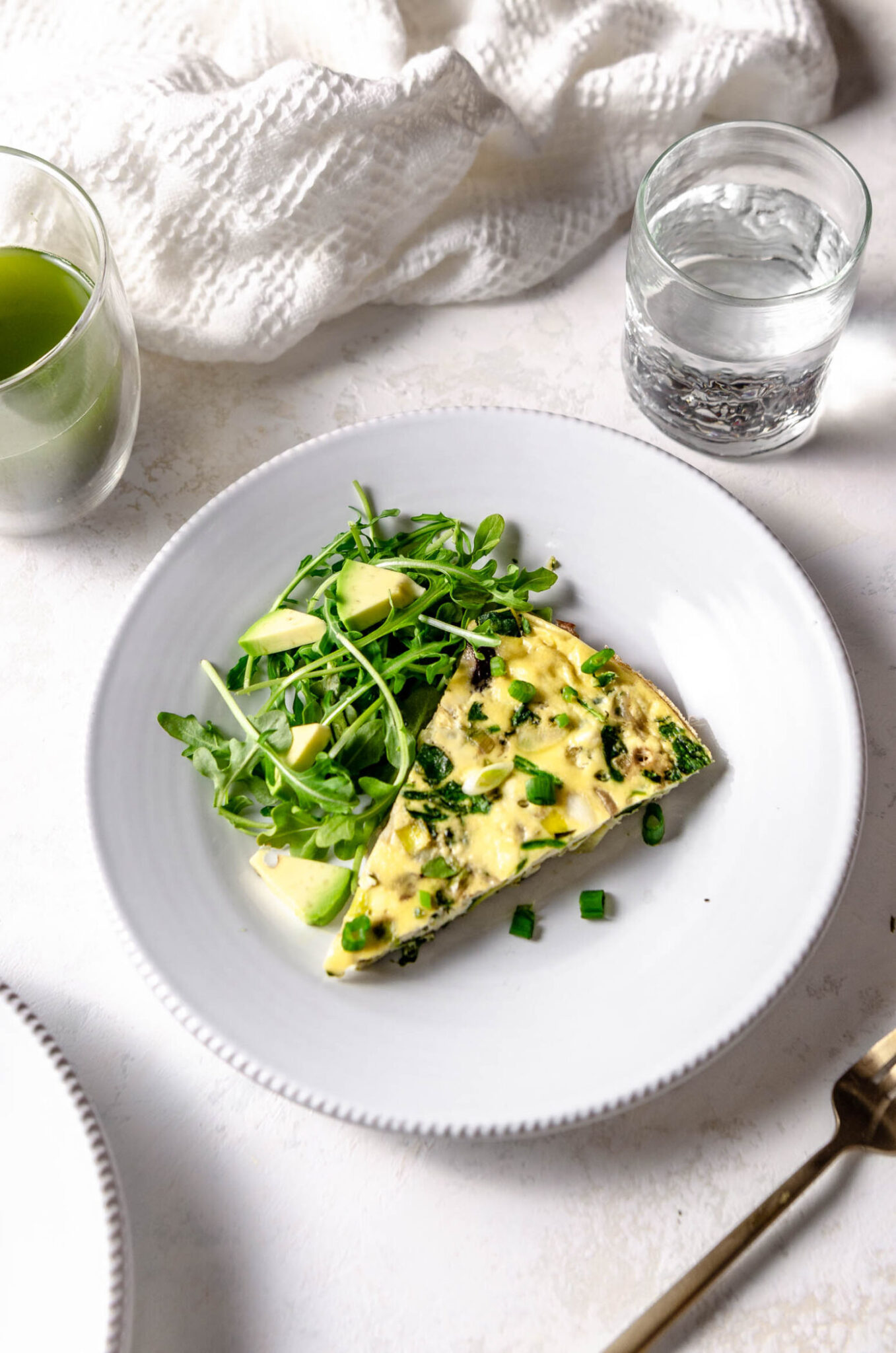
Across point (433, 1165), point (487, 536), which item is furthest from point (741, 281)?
point (433, 1165)

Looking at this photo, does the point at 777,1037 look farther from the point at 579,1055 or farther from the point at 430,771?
the point at 430,771

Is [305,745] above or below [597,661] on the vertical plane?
below

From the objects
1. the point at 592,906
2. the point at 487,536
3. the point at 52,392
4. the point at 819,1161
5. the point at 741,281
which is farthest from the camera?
the point at 741,281

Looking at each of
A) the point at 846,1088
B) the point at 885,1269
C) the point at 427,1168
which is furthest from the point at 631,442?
the point at 885,1269

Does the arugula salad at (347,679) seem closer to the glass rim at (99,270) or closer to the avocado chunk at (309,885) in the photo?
the avocado chunk at (309,885)

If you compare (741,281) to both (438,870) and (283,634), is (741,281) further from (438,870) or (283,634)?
(438,870)

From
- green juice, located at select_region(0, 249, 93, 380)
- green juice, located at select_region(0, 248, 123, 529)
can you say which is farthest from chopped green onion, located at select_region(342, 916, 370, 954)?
green juice, located at select_region(0, 249, 93, 380)

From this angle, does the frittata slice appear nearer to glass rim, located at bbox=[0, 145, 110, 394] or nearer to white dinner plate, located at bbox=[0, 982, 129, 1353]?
white dinner plate, located at bbox=[0, 982, 129, 1353]
